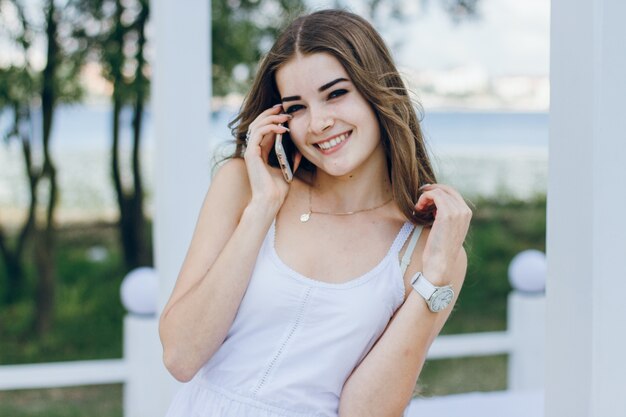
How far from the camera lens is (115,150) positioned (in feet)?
20.5

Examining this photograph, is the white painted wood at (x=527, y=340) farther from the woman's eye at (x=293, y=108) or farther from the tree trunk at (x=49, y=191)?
the tree trunk at (x=49, y=191)

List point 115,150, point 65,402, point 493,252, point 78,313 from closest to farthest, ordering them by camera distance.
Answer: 1. point 115,150
2. point 65,402
3. point 78,313
4. point 493,252

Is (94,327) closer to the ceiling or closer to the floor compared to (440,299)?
closer to the floor

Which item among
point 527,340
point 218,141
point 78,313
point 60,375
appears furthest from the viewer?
point 78,313

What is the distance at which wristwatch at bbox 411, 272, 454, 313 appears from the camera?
6.42 feet

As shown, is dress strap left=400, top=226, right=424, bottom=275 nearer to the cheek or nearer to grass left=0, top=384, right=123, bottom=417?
the cheek

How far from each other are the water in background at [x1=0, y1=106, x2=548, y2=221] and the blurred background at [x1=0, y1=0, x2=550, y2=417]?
0.09 feet

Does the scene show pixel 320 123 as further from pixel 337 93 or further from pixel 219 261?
pixel 219 261

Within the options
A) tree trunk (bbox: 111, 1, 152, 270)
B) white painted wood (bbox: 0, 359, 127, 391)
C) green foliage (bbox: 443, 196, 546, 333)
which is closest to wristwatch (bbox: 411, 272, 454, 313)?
white painted wood (bbox: 0, 359, 127, 391)

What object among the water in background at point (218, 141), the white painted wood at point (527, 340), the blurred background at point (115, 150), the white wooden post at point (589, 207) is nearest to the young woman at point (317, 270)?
the blurred background at point (115, 150)

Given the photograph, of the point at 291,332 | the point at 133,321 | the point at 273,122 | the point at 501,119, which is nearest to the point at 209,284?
the point at 291,332

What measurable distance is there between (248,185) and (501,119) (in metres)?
13.5

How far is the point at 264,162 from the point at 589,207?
2.77 ft

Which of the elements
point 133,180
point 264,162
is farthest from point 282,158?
point 133,180
